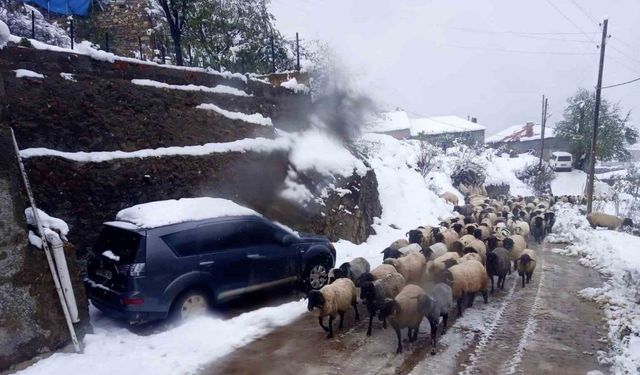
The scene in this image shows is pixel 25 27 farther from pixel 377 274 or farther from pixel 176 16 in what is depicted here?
pixel 377 274

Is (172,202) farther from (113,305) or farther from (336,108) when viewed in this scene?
(336,108)

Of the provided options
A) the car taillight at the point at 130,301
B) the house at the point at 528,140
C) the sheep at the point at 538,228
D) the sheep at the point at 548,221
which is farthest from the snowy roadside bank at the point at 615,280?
the house at the point at 528,140

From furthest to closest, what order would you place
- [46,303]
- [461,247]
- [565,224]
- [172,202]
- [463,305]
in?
[565,224], [461,247], [463,305], [172,202], [46,303]

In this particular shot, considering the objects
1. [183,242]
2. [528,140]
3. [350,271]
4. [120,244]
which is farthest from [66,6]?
[528,140]

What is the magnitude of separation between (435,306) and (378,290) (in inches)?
43.1

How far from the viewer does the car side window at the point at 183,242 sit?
739cm

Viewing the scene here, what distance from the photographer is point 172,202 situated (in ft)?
27.1

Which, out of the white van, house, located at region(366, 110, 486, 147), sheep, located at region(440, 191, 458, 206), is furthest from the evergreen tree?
sheep, located at region(440, 191, 458, 206)

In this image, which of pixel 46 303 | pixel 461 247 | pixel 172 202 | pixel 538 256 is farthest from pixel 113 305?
pixel 538 256

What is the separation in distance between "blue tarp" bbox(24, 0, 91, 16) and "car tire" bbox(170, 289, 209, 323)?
45.6 ft

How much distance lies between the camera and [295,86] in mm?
16266

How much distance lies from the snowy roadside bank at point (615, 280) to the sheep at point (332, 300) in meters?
3.93

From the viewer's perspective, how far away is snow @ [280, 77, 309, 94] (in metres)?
16.0

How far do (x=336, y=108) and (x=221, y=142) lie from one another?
7623mm
